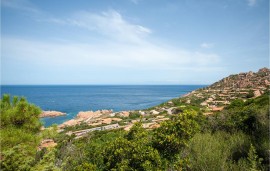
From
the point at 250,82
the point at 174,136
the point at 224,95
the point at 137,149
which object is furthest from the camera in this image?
the point at 250,82

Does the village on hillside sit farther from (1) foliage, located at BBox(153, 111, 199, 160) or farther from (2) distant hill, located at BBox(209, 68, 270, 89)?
(1) foliage, located at BBox(153, 111, 199, 160)

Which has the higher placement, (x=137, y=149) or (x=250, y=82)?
(x=250, y=82)

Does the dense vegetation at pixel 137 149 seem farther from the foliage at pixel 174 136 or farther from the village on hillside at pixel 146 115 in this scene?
the village on hillside at pixel 146 115

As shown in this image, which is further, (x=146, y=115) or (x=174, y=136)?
(x=146, y=115)

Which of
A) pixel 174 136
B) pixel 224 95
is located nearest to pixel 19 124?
pixel 174 136

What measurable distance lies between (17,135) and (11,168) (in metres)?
2.98

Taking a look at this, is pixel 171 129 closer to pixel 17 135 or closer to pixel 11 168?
pixel 11 168

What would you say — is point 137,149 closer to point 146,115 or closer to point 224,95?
point 146,115

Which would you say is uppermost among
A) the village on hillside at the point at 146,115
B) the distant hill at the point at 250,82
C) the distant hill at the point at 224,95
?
the distant hill at the point at 250,82

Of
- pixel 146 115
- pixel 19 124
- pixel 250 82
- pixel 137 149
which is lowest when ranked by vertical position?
pixel 146 115

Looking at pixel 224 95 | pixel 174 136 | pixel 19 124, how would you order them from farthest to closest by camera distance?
pixel 224 95, pixel 19 124, pixel 174 136

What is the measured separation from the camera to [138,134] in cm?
569

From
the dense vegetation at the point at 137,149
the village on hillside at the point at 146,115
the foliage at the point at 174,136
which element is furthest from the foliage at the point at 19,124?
the village on hillside at the point at 146,115

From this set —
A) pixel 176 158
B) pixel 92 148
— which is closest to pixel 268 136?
pixel 176 158
